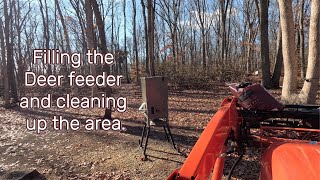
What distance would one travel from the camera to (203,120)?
9.47 m

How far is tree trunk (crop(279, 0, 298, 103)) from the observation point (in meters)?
7.44

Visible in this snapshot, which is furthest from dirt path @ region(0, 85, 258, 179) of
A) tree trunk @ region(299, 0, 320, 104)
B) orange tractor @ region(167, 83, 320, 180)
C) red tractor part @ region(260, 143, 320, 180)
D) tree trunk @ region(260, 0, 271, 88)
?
tree trunk @ region(260, 0, 271, 88)

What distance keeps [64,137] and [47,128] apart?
182cm

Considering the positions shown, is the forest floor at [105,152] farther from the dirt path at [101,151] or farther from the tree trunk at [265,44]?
the tree trunk at [265,44]

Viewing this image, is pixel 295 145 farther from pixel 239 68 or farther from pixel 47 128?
pixel 239 68

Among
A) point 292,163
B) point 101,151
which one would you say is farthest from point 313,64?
point 292,163

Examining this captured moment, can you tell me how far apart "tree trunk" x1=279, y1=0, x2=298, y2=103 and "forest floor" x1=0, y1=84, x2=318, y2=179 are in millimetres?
2272

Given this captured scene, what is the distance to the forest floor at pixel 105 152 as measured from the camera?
5922 millimetres

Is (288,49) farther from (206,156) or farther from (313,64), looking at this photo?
(206,156)

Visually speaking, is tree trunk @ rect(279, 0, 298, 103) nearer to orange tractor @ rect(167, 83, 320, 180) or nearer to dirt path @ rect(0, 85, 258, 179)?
dirt path @ rect(0, 85, 258, 179)

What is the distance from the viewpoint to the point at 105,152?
23.8ft

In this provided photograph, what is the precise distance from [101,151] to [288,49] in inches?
208

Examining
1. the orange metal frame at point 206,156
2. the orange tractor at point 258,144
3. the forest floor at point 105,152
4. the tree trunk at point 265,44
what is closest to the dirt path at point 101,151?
the forest floor at point 105,152

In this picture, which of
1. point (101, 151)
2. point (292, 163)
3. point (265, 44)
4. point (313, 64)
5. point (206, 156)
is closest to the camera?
point (206, 156)
